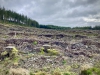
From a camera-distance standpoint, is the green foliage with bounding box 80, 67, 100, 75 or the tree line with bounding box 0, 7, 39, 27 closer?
the green foliage with bounding box 80, 67, 100, 75

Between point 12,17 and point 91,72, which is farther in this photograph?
point 12,17

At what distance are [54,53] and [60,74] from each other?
4.84 m

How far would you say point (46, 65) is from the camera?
10258mm

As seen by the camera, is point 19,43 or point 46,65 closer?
point 46,65

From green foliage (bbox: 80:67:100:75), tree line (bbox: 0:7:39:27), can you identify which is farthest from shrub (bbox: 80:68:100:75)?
tree line (bbox: 0:7:39:27)

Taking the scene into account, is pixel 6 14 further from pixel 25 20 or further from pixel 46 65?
pixel 46 65

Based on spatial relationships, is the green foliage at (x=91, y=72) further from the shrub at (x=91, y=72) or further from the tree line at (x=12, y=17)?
the tree line at (x=12, y=17)

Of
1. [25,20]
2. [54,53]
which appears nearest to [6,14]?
[25,20]

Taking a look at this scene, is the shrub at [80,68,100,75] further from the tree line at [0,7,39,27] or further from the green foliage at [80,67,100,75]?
the tree line at [0,7,39,27]

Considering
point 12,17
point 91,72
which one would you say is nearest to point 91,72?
point 91,72

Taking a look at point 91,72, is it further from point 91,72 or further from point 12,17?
point 12,17

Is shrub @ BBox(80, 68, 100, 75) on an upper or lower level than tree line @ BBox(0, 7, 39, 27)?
lower

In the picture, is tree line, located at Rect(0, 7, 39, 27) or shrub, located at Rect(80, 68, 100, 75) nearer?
shrub, located at Rect(80, 68, 100, 75)

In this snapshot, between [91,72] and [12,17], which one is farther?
[12,17]
